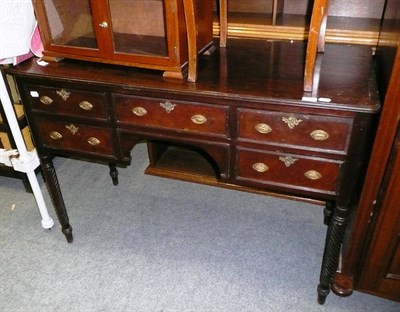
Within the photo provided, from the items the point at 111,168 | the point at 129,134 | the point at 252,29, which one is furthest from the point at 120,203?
the point at 252,29

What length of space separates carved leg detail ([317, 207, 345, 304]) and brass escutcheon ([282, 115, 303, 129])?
37 cm

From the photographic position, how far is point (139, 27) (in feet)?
4.65

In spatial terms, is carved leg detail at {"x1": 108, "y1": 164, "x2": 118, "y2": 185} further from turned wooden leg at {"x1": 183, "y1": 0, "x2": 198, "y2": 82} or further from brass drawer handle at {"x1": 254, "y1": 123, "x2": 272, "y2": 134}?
brass drawer handle at {"x1": 254, "y1": 123, "x2": 272, "y2": 134}

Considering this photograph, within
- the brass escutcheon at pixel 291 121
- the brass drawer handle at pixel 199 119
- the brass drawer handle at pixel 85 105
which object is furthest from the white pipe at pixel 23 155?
the brass escutcheon at pixel 291 121

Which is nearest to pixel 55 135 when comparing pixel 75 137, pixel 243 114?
pixel 75 137

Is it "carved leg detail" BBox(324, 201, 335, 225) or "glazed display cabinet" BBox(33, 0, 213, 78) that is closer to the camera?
"glazed display cabinet" BBox(33, 0, 213, 78)

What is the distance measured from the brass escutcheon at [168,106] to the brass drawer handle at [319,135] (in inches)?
19.4

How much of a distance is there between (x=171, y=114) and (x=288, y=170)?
47cm

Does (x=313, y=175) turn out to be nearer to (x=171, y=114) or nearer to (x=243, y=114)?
(x=243, y=114)

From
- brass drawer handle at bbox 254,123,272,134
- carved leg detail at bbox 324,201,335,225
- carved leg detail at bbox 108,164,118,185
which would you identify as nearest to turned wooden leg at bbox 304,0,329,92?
brass drawer handle at bbox 254,123,272,134

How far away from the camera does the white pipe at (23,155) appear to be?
1618 mm

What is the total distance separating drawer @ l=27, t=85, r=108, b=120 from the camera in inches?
56.9

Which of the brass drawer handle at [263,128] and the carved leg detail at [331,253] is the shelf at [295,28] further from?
the carved leg detail at [331,253]

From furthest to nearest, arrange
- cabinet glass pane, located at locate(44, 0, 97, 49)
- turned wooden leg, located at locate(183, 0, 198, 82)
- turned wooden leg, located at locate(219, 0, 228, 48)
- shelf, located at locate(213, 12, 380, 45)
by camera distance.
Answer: shelf, located at locate(213, 12, 380, 45) → turned wooden leg, located at locate(219, 0, 228, 48) → cabinet glass pane, located at locate(44, 0, 97, 49) → turned wooden leg, located at locate(183, 0, 198, 82)
